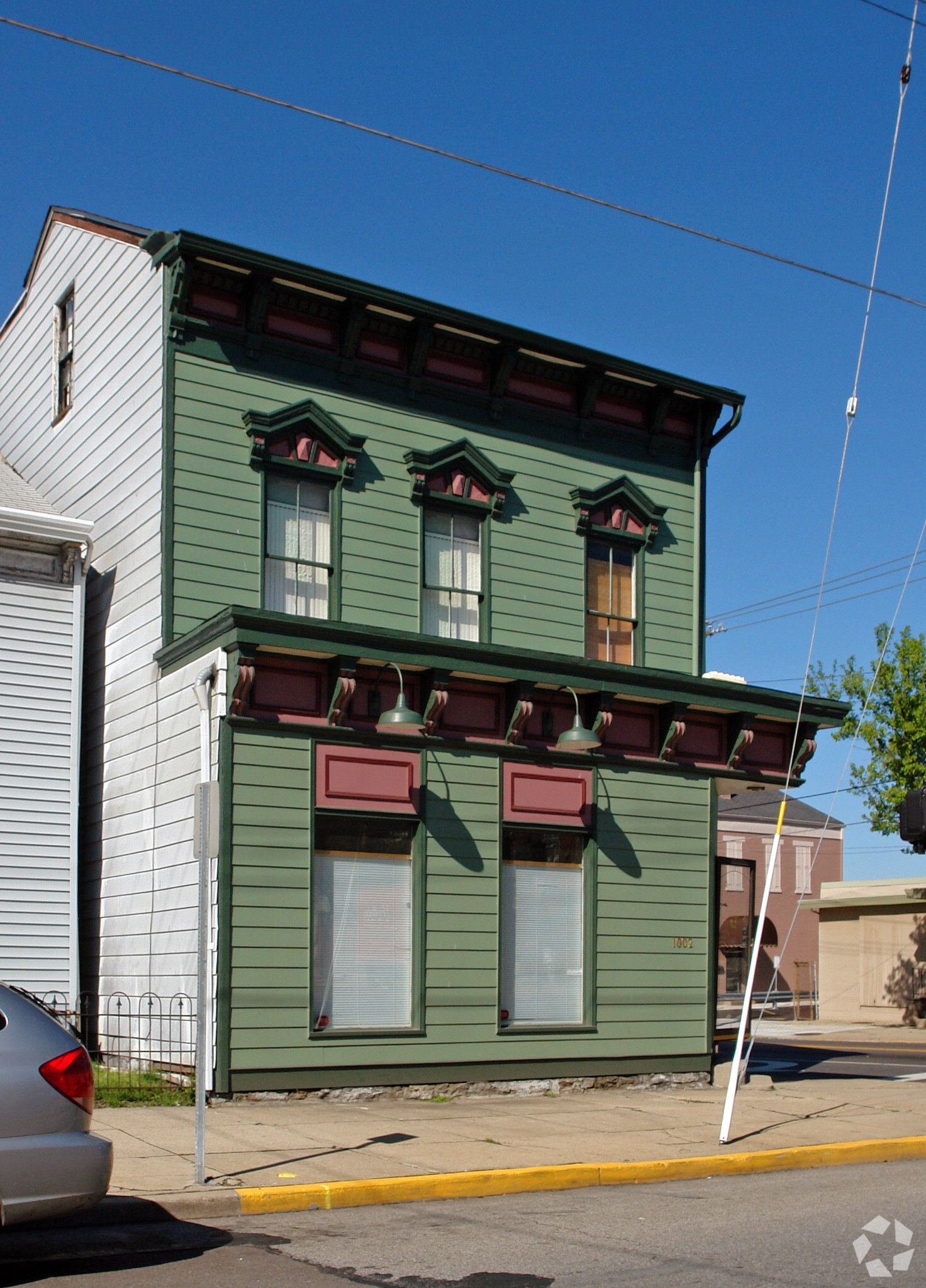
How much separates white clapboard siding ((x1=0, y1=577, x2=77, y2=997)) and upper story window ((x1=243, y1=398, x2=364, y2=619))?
304 centimetres

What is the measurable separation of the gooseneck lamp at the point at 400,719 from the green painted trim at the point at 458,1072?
3422mm

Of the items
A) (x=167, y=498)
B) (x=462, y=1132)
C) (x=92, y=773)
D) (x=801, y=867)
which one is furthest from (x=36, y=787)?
(x=801, y=867)

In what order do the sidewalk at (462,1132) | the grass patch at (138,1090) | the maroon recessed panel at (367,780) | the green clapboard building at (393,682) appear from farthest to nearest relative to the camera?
the maroon recessed panel at (367,780) → the green clapboard building at (393,682) → the grass patch at (138,1090) → the sidewalk at (462,1132)

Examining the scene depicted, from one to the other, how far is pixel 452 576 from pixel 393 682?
7.49ft

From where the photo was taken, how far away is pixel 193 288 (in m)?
14.7

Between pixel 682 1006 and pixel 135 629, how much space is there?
7934 millimetres

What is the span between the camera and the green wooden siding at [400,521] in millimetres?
14586

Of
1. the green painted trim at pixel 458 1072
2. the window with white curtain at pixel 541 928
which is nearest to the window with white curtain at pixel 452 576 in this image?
the window with white curtain at pixel 541 928

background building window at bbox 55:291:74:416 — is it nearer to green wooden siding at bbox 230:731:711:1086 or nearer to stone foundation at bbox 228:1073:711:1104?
green wooden siding at bbox 230:731:711:1086

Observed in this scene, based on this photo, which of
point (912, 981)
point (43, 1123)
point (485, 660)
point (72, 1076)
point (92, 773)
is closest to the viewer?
point (43, 1123)

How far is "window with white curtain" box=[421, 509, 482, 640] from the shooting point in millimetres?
15992

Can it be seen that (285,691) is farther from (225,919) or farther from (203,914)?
(203,914)

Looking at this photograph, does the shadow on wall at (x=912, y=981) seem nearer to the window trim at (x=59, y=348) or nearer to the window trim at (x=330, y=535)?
the window trim at (x=330, y=535)

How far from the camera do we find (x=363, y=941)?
13.9m
